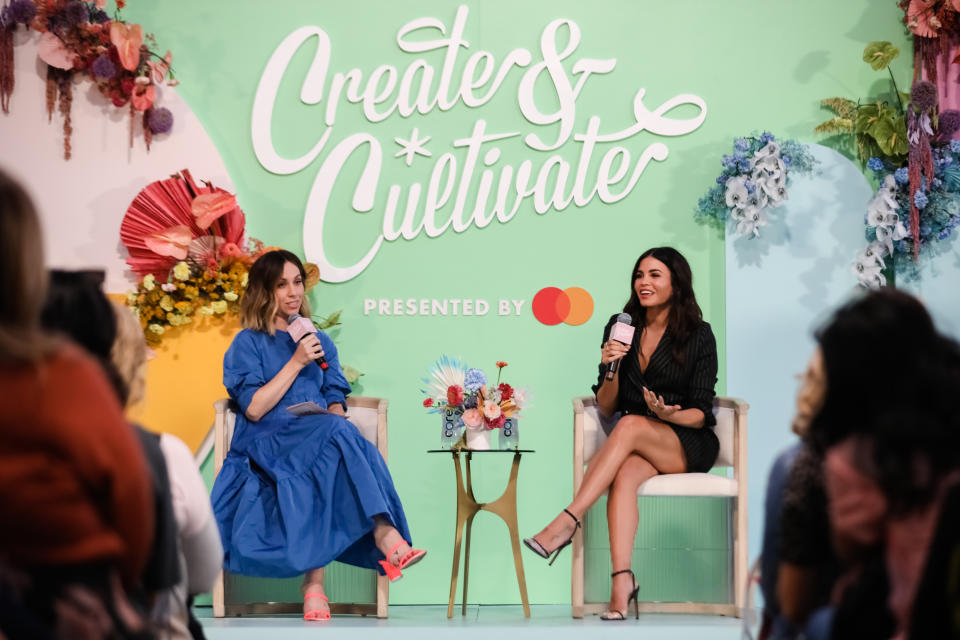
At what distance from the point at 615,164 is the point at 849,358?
3.52 metres

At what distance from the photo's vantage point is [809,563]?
69.5 inches

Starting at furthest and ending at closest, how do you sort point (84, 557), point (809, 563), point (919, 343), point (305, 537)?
point (305, 537) → point (809, 563) → point (919, 343) → point (84, 557)

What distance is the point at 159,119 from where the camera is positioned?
16.1 ft

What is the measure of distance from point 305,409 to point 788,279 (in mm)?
2234

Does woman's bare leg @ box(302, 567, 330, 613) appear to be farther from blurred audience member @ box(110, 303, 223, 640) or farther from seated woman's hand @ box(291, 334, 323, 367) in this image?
blurred audience member @ box(110, 303, 223, 640)

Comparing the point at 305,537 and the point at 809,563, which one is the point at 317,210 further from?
the point at 809,563

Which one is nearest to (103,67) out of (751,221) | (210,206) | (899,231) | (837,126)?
(210,206)

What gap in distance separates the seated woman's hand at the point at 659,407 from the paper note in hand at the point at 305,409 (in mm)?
1250

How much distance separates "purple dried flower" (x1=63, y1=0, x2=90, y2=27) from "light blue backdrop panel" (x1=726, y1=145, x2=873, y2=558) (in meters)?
3.02

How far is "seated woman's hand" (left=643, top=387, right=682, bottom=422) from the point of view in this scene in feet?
13.6

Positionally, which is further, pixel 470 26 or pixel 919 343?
pixel 470 26

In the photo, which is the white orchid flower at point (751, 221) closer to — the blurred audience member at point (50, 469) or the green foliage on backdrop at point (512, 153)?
the green foliage on backdrop at point (512, 153)

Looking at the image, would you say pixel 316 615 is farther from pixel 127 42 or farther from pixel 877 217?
pixel 877 217

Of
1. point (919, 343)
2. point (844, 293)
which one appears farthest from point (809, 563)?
point (844, 293)
